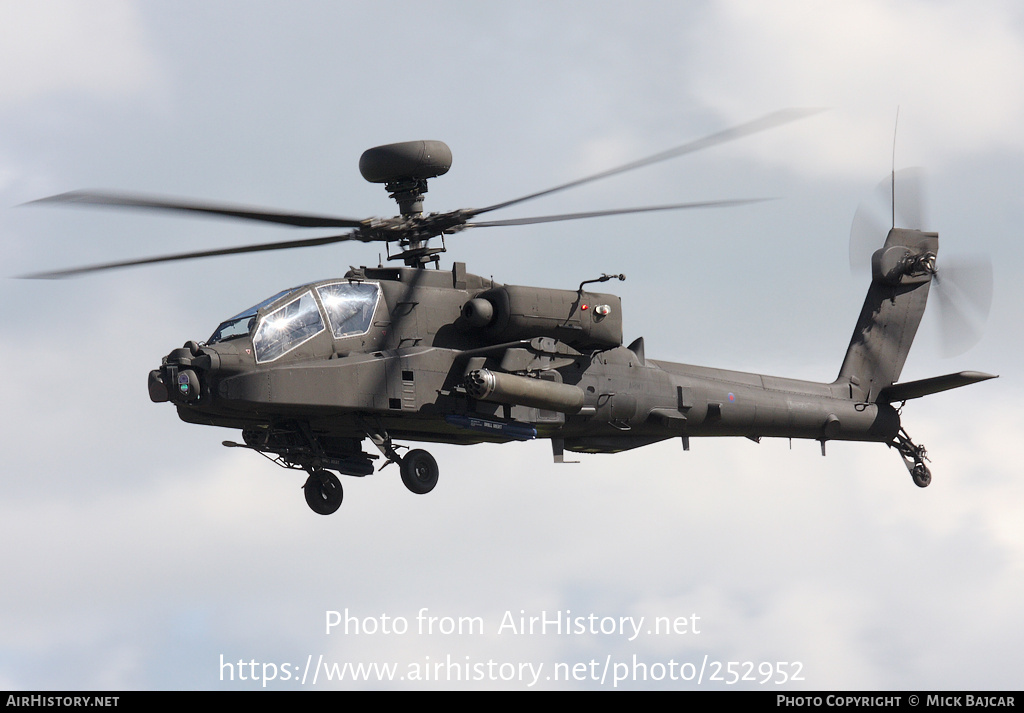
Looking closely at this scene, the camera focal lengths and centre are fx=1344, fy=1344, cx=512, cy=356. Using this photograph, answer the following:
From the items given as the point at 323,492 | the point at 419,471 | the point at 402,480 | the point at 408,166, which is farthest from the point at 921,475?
the point at 408,166

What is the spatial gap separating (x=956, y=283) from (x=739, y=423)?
6114 mm

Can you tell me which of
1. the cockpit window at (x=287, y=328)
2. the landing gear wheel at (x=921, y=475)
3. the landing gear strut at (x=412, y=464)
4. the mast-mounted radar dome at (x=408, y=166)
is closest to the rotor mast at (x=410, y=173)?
the mast-mounted radar dome at (x=408, y=166)

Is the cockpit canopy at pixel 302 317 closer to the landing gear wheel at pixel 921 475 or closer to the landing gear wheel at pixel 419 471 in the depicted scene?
the landing gear wheel at pixel 419 471

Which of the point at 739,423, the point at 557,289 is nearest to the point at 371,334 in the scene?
the point at 557,289

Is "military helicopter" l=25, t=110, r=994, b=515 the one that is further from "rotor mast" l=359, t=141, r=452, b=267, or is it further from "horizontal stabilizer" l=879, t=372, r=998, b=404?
"horizontal stabilizer" l=879, t=372, r=998, b=404

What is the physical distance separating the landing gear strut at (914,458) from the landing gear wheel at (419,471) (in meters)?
10.5

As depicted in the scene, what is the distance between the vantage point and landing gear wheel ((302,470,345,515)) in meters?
21.1

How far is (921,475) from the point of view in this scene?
26.4m

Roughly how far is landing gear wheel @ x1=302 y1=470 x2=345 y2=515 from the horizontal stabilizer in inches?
451

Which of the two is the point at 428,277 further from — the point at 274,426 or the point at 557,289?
the point at 274,426

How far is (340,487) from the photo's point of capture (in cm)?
2120

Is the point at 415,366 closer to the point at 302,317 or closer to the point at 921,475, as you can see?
the point at 302,317

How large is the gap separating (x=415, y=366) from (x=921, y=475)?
11623 millimetres

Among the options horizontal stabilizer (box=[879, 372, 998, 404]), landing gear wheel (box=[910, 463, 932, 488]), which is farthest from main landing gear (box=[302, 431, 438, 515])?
landing gear wheel (box=[910, 463, 932, 488])
